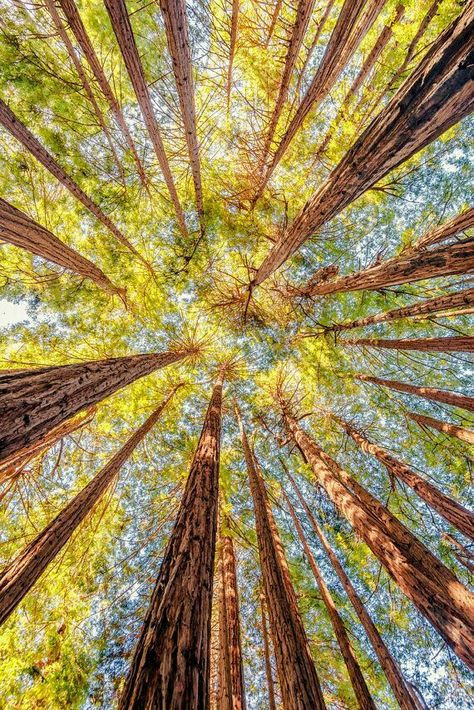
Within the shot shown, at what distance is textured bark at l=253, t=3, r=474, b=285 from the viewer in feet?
5.40

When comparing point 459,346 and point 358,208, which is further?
point 358,208

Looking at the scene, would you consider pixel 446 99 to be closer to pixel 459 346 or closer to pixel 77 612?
pixel 459 346

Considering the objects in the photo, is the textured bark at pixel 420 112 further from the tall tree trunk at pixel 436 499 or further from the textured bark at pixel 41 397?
the tall tree trunk at pixel 436 499

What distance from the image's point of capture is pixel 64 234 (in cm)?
635

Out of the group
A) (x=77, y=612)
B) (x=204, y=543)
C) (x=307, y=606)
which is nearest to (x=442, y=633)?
(x=204, y=543)

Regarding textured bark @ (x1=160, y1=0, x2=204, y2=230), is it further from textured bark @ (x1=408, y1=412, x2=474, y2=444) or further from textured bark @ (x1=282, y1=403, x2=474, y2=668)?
textured bark @ (x1=408, y1=412, x2=474, y2=444)

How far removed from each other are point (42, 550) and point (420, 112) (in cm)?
547

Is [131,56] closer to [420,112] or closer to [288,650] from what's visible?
[420,112]

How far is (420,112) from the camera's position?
1836mm

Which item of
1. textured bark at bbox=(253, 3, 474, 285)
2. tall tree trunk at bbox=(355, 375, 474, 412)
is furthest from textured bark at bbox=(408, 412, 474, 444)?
textured bark at bbox=(253, 3, 474, 285)

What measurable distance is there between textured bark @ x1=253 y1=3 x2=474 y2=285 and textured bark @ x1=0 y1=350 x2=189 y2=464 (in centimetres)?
290

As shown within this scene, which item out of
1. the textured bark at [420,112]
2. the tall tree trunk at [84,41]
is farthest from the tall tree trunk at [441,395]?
the tall tree trunk at [84,41]

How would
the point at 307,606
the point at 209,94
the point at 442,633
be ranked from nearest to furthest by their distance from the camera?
the point at 442,633
the point at 307,606
the point at 209,94

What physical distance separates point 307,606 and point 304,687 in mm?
4613
